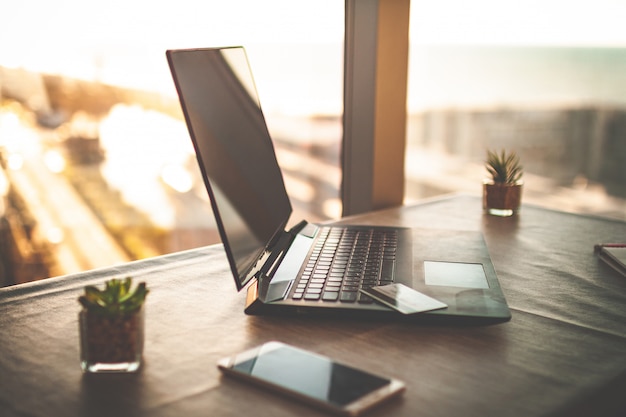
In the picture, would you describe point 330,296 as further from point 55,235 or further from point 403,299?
point 55,235

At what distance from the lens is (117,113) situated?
6.29 feet

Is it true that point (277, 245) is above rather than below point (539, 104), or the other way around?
below

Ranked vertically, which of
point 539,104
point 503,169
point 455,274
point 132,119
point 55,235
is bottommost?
point 55,235

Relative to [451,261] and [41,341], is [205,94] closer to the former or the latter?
[41,341]

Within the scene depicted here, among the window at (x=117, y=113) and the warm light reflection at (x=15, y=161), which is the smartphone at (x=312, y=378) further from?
the warm light reflection at (x=15, y=161)

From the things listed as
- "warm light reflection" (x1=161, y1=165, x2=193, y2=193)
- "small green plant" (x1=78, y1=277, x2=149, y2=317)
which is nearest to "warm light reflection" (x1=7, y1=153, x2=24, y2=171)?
"warm light reflection" (x1=161, y1=165, x2=193, y2=193)

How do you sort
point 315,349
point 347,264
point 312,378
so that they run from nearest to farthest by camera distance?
point 312,378
point 315,349
point 347,264

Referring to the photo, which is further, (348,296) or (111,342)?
(348,296)

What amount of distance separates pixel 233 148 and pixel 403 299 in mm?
356

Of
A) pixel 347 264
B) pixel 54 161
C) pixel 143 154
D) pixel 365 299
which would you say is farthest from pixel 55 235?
pixel 365 299

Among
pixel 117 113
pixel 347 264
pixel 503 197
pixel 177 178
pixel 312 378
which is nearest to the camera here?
pixel 312 378

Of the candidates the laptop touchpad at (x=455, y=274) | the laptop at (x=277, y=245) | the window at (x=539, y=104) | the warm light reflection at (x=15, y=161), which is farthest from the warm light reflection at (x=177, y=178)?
the window at (x=539, y=104)

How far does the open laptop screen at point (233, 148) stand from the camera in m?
0.78

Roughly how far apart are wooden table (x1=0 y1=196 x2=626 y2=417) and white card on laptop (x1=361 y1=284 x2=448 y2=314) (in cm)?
3
